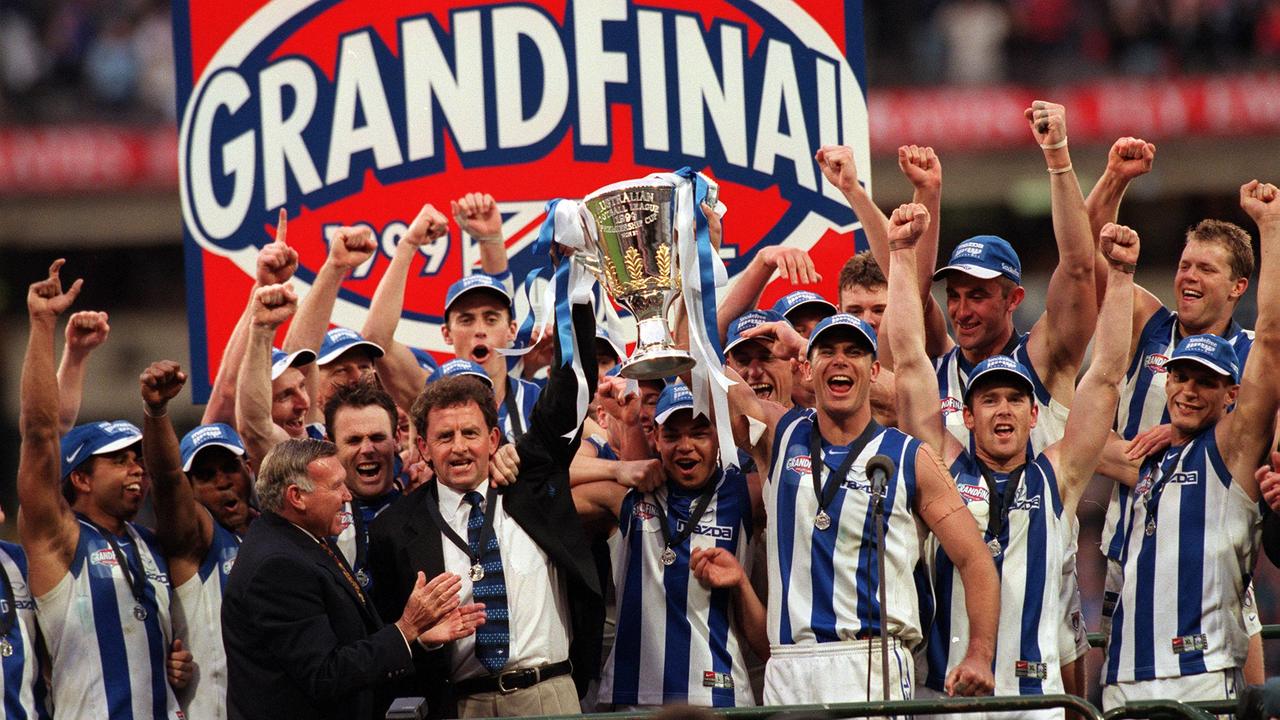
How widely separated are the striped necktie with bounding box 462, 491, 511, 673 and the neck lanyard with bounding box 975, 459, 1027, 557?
138 centimetres

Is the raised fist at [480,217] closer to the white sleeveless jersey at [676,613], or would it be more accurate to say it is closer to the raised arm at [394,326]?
the raised arm at [394,326]

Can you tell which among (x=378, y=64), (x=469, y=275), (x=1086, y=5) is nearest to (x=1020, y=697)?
(x=469, y=275)

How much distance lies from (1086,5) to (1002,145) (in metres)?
1.78

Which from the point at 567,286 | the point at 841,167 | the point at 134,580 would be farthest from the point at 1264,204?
the point at 134,580

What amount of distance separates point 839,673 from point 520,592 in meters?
0.91

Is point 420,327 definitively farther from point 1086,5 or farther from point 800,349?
point 1086,5

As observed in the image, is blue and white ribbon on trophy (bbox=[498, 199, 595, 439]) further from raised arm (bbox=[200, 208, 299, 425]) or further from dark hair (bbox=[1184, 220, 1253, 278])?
dark hair (bbox=[1184, 220, 1253, 278])

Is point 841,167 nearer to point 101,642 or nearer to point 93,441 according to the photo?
point 93,441

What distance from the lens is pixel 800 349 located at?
585 centimetres

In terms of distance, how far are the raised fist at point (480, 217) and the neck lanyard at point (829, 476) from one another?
186cm

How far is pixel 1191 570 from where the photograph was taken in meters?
5.65

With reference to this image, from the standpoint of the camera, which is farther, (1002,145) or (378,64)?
(1002,145)

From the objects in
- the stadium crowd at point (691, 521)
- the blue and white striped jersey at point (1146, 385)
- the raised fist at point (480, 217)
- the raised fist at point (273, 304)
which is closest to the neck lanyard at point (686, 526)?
the stadium crowd at point (691, 521)

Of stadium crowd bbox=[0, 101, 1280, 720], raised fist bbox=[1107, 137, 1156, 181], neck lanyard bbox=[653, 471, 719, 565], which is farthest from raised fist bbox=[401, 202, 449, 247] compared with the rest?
raised fist bbox=[1107, 137, 1156, 181]
